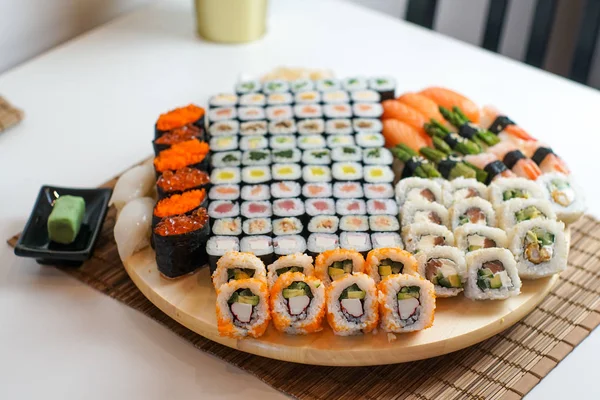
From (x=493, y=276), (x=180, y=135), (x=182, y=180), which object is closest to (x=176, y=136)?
(x=180, y=135)

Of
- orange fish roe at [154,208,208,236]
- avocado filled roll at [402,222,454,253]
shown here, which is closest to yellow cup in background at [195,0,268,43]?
orange fish roe at [154,208,208,236]

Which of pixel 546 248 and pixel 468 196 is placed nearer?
pixel 546 248

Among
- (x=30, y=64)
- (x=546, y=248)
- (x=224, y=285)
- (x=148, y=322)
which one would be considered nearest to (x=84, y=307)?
(x=148, y=322)

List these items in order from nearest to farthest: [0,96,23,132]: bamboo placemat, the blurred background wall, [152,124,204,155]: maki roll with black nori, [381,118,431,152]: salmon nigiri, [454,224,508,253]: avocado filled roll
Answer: [454,224,508,253]: avocado filled roll → [152,124,204,155]: maki roll with black nori → [381,118,431,152]: salmon nigiri → [0,96,23,132]: bamboo placemat → the blurred background wall

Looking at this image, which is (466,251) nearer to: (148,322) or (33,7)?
(148,322)

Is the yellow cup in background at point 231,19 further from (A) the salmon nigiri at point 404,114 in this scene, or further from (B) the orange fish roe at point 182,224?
(B) the orange fish roe at point 182,224

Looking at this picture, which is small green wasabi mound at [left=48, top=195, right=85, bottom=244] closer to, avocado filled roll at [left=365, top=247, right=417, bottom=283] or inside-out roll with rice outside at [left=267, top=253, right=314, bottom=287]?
inside-out roll with rice outside at [left=267, top=253, right=314, bottom=287]
